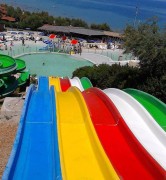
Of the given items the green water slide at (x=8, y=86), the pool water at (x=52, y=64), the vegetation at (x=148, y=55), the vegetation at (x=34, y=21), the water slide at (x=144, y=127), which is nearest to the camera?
the water slide at (x=144, y=127)

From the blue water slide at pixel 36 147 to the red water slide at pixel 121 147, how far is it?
3.66ft

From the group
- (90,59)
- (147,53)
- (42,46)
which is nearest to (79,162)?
(147,53)

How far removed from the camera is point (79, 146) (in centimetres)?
622

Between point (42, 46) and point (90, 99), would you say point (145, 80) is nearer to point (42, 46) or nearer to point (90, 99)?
point (90, 99)

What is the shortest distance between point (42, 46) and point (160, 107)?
39203 millimetres

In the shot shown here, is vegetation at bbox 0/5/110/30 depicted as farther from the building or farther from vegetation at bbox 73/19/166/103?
vegetation at bbox 73/19/166/103

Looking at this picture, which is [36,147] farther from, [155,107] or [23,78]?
[23,78]

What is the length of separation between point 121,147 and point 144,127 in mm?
1362

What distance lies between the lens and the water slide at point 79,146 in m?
5.16

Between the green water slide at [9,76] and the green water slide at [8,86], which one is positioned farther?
the green water slide at [8,86]

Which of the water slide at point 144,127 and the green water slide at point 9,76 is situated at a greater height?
the water slide at point 144,127

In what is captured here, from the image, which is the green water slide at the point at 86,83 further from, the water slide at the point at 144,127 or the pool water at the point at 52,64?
the pool water at the point at 52,64

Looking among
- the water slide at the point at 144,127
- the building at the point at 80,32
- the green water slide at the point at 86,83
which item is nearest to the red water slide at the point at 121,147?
the water slide at the point at 144,127

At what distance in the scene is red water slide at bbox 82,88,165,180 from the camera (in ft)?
18.2
